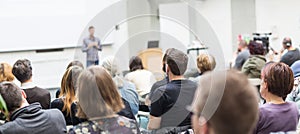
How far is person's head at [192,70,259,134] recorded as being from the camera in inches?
43.9

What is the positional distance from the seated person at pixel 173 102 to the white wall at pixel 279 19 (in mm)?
7578

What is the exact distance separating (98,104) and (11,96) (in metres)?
0.90

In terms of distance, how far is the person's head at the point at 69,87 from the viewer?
324cm

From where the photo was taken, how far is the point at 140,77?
4.12 m

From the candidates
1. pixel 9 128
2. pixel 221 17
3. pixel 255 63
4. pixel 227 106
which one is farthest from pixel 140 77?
pixel 221 17

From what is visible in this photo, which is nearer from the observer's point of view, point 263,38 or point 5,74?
point 5,74

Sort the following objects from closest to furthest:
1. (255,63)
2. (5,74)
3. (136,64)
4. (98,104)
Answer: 1. (98,104)
2. (5,74)
3. (136,64)
4. (255,63)

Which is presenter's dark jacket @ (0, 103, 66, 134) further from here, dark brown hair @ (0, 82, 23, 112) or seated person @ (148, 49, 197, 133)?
seated person @ (148, 49, 197, 133)

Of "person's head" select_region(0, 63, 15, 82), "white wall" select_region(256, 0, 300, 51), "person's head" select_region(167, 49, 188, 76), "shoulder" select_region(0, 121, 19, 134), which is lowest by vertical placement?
"shoulder" select_region(0, 121, 19, 134)

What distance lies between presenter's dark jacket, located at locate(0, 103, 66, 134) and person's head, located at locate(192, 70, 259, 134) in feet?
5.27

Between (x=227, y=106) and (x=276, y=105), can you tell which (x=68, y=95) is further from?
(x=227, y=106)

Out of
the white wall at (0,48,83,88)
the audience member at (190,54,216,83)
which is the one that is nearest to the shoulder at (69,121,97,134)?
the audience member at (190,54,216,83)

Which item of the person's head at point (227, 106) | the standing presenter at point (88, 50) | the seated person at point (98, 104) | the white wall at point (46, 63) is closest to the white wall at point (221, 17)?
the white wall at point (46, 63)

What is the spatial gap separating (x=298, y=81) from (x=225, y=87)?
2.78m
